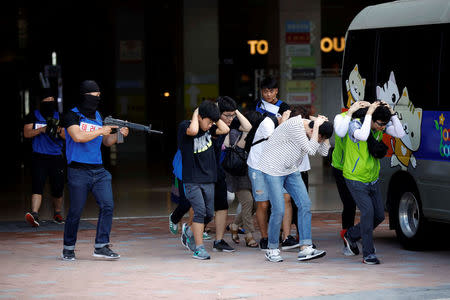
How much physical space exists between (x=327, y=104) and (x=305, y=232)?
548 inches

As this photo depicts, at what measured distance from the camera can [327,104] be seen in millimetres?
24344

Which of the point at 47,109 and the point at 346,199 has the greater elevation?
the point at 47,109

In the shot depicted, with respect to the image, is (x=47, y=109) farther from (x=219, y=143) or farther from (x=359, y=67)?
(x=359, y=67)

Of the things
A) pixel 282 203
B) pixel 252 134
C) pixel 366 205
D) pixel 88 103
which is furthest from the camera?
pixel 252 134

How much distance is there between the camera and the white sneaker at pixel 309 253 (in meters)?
10.5

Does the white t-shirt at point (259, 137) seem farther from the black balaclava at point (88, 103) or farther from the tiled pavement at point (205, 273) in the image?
the black balaclava at point (88, 103)

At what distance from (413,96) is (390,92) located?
0.58 meters

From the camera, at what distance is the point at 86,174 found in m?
10.6

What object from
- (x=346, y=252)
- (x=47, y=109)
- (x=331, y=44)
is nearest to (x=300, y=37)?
(x=331, y=44)

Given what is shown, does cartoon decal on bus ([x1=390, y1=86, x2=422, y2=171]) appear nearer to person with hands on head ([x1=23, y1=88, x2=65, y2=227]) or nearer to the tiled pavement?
the tiled pavement

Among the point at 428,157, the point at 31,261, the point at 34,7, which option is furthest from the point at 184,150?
the point at 34,7

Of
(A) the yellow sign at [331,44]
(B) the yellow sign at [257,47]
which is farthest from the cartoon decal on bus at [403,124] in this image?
(A) the yellow sign at [331,44]

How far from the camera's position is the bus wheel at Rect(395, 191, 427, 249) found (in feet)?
37.1

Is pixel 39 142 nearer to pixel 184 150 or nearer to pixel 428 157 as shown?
pixel 184 150
